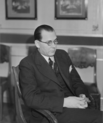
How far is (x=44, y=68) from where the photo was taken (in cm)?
285

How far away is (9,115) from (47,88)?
211cm

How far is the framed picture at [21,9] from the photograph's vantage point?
471 cm

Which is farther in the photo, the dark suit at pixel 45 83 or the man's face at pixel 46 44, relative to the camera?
the man's face at pixel 46 44

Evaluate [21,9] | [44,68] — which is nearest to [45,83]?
[44,68]

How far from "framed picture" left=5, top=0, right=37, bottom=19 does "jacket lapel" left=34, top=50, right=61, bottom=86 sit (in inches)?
79.6

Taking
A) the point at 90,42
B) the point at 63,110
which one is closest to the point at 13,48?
the point at 90,42

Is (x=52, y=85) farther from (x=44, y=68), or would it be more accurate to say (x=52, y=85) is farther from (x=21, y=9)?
(x=21, y=9)

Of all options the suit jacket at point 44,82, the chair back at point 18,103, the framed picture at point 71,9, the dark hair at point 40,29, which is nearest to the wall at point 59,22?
the framed picture at point 71,9

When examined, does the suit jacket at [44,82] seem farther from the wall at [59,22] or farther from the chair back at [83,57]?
the wall at [59,22]

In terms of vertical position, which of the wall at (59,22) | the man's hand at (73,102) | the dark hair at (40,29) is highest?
the wall at (59,22)

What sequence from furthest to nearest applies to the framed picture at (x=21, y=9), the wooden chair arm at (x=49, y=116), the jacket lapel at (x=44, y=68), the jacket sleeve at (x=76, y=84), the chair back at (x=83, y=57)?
the framed picture at (x=21, y=9), the chair back at (x=83, y=57), the jacket sleeve at (x=76, y=84), the jacket lapel at (x=44, y=68), the wooden chair arm at (x=49, y=116)

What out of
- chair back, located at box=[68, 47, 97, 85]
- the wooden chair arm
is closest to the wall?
chair back, located at box=[68, 47, 97, 85]

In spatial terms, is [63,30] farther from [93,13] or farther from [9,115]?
[9,115]

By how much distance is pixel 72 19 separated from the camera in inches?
181
